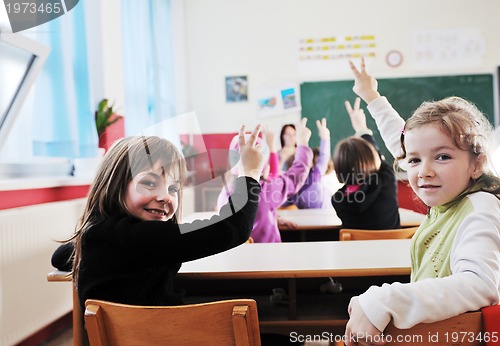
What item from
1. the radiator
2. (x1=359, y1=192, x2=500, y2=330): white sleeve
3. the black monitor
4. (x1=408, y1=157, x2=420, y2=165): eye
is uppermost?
the black monitor

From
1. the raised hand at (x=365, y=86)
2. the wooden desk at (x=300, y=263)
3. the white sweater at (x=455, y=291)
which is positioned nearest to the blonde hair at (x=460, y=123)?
the white sweater at (x=455, y=291)

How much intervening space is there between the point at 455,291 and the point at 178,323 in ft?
1.49

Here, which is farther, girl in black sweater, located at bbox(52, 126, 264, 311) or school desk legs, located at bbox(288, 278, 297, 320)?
school desk legs, located at bbox(288, 278, 297, 320)

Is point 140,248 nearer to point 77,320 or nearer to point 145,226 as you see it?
point 145,226

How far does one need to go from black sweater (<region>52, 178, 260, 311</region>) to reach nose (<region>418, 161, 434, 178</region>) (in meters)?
0.38

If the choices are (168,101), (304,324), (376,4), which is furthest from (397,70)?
(304,324)

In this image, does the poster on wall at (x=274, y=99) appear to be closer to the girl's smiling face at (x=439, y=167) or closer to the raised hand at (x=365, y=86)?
the raised hand at (x=365, y=86)

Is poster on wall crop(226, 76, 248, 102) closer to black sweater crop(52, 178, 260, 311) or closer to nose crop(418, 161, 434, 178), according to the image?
black sweater crop(52, 178, 260, 311)

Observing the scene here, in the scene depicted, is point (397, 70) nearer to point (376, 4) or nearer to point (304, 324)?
point (376, 4)

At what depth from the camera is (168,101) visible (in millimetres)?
4457

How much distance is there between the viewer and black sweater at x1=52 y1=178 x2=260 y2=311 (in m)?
0.99

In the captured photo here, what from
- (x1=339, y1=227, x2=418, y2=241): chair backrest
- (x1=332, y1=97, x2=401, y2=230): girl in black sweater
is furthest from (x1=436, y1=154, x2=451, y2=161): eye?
(x1=332, y1=97, x2=401, y2=230): girl in black sweater

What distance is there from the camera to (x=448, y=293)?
68cm

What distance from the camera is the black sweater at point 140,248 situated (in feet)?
3.26
